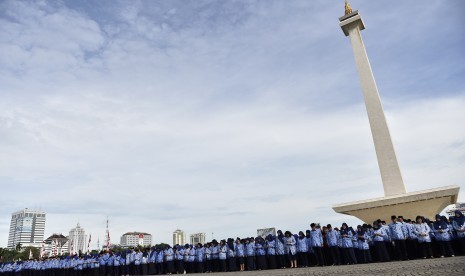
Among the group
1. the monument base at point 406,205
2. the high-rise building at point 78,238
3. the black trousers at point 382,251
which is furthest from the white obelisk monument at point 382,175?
the high-rise building at point 78,238

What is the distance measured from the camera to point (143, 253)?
19422mm

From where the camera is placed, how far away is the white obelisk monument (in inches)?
728

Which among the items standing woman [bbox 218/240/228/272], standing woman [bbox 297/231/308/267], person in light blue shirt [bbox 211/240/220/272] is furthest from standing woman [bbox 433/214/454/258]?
person in light blue shirt [bbox 211/240/220/272]

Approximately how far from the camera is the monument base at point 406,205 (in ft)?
59.3

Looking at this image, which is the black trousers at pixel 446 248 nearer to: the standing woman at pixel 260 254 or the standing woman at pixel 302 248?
the standing woman at pixel 302 248

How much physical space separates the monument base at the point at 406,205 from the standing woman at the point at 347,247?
638 centimetres

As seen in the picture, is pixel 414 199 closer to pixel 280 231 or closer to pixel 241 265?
pixel 280 231

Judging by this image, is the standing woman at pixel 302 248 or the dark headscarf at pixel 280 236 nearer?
the standing woman at pixel 302 248

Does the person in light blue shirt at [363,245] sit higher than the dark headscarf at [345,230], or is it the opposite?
the dark headscarf at [345,230]

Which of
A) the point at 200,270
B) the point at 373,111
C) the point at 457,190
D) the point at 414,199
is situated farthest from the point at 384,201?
the point at 200,270

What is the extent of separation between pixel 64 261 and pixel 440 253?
21872 millimetres

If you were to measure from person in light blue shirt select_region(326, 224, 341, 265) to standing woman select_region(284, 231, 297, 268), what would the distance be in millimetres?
1487

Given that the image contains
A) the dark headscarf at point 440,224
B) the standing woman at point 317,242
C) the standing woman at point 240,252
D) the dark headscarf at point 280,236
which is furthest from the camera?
the standing woman at point 240,252

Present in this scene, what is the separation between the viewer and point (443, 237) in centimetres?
1255
